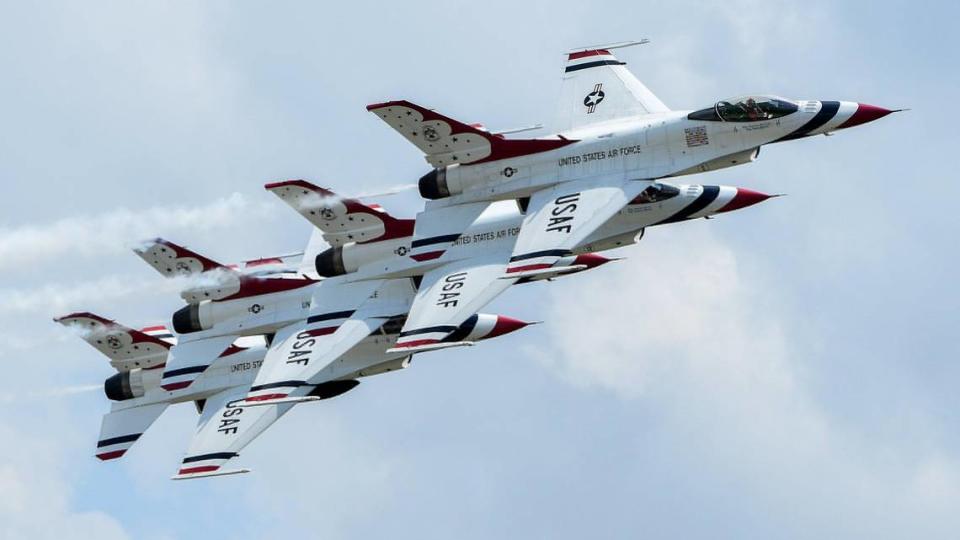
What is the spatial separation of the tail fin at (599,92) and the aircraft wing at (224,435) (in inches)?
520

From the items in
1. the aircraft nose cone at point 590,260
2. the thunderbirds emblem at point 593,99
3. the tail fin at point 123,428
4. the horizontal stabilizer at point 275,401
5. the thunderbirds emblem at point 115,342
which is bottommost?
the horizontal stabilizer at point 275,401

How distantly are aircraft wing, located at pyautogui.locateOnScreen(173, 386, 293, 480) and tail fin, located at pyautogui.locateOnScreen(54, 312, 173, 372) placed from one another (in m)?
4.26

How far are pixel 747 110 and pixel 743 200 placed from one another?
12.2 ft

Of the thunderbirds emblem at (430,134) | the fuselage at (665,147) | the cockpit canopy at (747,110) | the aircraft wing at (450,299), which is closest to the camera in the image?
the aircraft wing at (450,299)

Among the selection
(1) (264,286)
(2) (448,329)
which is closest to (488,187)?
(2) (448,329)

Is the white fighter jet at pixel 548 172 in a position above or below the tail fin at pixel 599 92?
below

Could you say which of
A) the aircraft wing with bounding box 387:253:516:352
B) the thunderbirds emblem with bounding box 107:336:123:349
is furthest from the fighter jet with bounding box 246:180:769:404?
the thunderbirds emblem with bounding box 107:336:123:349

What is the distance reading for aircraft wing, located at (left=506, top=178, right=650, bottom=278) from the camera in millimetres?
65188

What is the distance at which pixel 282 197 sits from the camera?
71.4 metres

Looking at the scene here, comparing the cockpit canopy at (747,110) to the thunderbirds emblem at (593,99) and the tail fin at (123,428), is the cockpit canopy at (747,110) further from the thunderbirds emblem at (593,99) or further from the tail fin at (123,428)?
the tail fin at (123,428)

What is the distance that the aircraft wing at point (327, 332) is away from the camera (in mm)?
70062

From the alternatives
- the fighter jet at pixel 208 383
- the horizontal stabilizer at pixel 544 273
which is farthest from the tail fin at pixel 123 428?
the horizontal stabilizer at pixel 544 273

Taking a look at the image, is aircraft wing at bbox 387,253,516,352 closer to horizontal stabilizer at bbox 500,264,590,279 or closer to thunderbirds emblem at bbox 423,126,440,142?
horizontal stabilizer at bbox 500,264,590,279

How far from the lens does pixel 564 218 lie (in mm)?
65875
